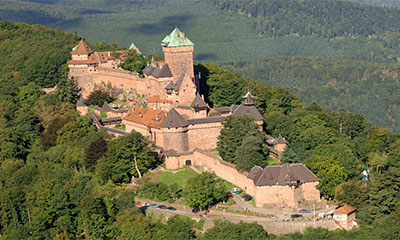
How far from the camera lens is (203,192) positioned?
67.7m

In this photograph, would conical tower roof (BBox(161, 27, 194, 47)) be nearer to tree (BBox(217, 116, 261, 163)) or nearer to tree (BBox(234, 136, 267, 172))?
tree (BBox(217, 116, 261, 163))

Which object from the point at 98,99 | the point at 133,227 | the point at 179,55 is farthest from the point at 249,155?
the point at 98,99

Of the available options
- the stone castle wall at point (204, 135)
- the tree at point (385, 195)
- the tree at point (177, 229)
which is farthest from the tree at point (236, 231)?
the stone castle wall at point (204, 135)

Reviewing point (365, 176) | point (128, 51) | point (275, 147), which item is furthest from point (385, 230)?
point (128, 51)

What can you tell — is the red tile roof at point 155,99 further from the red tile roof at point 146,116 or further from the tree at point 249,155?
the tree at point 249,155

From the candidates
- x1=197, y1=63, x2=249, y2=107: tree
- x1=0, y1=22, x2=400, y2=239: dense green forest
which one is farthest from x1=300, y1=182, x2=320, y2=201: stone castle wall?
x1=197, y1=63, x2=249, y2=107: tree

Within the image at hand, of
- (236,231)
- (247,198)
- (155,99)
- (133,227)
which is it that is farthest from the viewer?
(155,99)

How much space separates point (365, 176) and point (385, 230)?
13.1 m

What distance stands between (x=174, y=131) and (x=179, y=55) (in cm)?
1171

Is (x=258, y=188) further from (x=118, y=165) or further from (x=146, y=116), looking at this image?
(x=146, y=116)

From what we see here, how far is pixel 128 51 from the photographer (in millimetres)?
105750

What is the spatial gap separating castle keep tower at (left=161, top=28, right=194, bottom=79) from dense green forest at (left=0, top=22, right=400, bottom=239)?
763 cm

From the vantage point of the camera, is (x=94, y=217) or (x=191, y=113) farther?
(x=191, y=113)

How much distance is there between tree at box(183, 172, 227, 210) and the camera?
6762 cm
